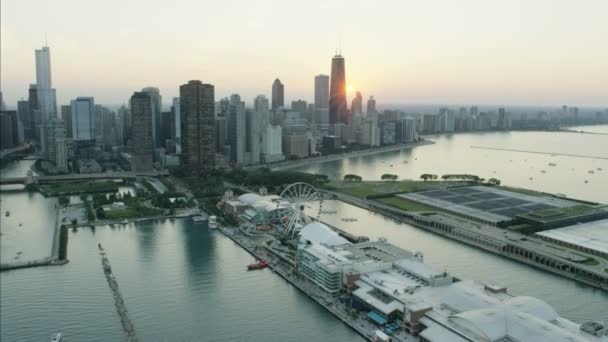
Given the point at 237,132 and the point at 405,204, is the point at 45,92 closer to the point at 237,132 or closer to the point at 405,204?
→ the point at 237,132

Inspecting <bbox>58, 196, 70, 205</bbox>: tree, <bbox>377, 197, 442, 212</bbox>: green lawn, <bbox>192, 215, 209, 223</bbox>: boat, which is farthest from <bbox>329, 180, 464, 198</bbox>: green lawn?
<bbox>58, 196, 70, 205</bbox>: tree

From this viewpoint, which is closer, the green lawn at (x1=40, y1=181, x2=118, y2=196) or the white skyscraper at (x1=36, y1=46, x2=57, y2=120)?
the green lawn at (x1=40, y1=181, x2=118, y2=196)

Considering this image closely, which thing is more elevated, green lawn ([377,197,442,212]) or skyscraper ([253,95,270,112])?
skyscraper ([253,95,270,112])

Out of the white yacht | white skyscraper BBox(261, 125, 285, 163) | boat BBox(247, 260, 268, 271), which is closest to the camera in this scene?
boat BBox(247, 260, 268, 271)

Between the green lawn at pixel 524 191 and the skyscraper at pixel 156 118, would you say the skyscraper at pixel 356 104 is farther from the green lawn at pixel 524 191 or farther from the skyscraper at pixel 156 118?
the green lawn at pixel 524 191

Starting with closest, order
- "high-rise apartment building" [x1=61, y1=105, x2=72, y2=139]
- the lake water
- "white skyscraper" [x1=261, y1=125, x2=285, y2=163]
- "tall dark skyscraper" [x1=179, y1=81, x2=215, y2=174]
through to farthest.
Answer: the lake water
"tall dark skyscraper" [x1=179, y1=81, x2=215, y2=174]
"white skyscraper" [x1=261, y1=125, x2=285, y2=163]
"high-rise apartment building" [x1=61, y1=105, x2=72, y2=139]

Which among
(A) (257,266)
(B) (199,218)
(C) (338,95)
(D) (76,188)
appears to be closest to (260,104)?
(D) (76,188)

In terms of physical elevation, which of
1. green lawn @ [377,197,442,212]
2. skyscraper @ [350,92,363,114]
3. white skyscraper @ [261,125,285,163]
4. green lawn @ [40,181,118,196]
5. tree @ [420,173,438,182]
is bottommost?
green lawn @ [377,197,442,212]

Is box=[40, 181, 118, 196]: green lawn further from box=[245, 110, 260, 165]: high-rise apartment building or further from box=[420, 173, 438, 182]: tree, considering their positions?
box=[420, 173, 438, 182]: tree
